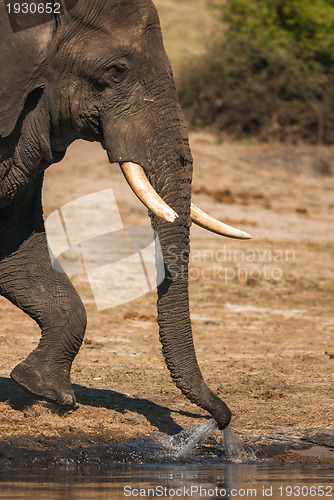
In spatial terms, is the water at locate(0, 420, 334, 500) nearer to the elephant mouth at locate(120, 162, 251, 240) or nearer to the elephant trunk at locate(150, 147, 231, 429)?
the elephant trunk at locate(150, 147, 231, 429)

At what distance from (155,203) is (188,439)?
5.47 ft

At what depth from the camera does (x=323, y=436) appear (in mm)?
6469

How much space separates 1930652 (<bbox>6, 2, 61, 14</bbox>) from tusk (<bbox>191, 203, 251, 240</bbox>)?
1.32m

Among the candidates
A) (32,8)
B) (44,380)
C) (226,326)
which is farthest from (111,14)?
(226,326)

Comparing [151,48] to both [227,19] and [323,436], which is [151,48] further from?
[227,19]

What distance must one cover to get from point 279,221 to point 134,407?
791 cm

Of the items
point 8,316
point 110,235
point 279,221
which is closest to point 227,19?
point 279,221

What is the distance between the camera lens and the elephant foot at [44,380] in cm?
621

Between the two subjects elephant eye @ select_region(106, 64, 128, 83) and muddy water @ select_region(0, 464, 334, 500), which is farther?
elephant eye @ select_region(106, 64, 128, 83)

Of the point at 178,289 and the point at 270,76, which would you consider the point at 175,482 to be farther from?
the point at 270,76

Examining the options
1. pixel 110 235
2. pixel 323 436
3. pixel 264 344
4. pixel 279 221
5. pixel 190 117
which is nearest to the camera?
pixel 323 436

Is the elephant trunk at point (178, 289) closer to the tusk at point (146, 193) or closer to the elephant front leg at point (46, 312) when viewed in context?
the tusk at point (146, 193)

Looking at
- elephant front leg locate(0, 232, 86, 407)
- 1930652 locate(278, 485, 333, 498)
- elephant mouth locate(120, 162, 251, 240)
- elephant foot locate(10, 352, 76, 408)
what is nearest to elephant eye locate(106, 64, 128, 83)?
elephant mouth locate(120, 162, 251, 240)

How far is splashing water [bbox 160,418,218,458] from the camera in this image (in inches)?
239
